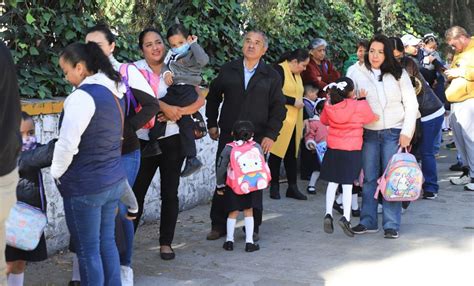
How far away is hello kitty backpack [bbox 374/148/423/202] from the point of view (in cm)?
715

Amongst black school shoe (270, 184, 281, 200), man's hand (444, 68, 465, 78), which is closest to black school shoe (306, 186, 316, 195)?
black school shoe (270, 184, 281, 200)

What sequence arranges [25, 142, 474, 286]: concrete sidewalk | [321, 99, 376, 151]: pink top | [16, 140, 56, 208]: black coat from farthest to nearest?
[321, 99, 376, 151]: pink top < [25, 142, 474, 286]: concrete sidewalk < [16, 140, 56, 208]: black coat

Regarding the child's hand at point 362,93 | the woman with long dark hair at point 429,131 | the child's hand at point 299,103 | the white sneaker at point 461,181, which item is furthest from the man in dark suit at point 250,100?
the white sneaker at point 461,181

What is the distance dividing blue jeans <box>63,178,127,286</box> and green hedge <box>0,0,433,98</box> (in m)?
2.04

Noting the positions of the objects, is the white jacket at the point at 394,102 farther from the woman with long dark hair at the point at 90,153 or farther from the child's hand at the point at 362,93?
the woman with long dark hair at the point at 90,153

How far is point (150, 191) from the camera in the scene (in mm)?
7773

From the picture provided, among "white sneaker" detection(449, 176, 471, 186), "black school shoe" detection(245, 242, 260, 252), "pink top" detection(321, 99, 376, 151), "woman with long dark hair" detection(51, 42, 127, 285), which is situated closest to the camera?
"woman with long dark hair" detection(51, 42, 127, 285)

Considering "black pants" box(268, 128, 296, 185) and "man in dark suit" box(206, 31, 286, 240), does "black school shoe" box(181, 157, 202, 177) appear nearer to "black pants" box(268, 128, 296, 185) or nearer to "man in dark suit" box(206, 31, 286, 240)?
"man in dark suit" box(206, 31, 286, 240)

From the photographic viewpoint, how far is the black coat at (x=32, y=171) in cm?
472

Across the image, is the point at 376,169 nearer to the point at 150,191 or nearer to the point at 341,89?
the point at 341,89

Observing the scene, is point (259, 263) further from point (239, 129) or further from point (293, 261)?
point (239, 129)

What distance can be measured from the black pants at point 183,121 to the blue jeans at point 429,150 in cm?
382

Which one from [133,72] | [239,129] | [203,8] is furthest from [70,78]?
[203,8]

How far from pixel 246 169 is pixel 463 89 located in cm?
416
